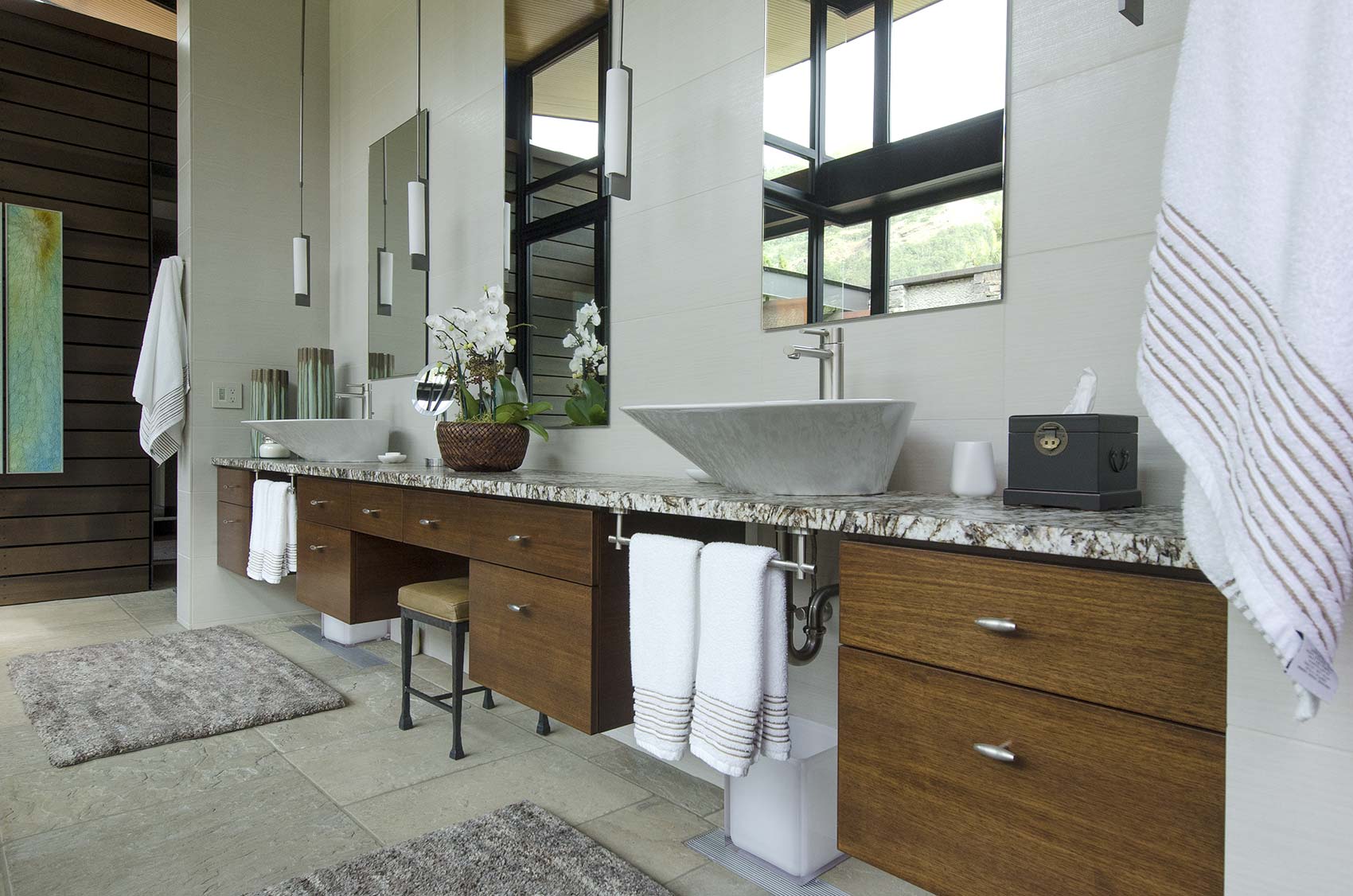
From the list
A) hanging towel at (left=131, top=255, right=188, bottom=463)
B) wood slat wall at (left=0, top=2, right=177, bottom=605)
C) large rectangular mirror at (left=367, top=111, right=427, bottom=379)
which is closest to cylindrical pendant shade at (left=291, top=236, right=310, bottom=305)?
large rectangular mirror at (left=367, top=111, right=427, bottom=379)

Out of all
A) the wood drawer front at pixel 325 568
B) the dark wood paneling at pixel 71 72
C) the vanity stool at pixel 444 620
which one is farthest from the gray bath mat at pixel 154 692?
the dark wood paneling at pixel 71 72

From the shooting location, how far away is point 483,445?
2287 millimetres

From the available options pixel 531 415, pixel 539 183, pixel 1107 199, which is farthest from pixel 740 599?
pixel 539 183

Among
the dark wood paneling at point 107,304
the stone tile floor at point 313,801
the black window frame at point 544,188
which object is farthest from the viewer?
the dark wood paneling at point 107,304

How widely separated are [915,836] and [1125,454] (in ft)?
1.88

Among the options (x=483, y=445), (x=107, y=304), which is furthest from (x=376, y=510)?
(x=107, y=304)

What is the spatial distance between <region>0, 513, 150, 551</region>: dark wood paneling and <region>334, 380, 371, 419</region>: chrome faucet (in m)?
1.55

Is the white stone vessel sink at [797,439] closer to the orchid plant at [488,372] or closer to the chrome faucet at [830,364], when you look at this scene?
the chrome faucet at [830,364]

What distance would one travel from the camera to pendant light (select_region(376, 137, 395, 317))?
351 cm

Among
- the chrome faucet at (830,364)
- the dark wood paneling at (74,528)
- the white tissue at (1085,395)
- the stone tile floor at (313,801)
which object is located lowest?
the stone tile floor at (313,801)

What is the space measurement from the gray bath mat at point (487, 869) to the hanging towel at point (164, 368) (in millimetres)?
2685

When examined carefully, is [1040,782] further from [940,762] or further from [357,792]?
[357,792]

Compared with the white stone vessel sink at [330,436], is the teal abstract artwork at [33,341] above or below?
above

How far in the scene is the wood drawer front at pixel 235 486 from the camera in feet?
10.7
